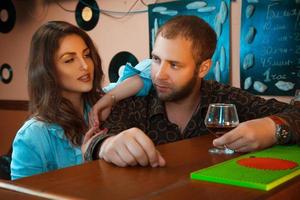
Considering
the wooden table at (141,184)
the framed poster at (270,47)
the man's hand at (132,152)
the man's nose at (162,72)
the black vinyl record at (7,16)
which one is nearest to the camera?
the wooden table at (141,184)

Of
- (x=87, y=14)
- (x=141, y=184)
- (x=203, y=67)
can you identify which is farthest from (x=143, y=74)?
(x=87, y=14)

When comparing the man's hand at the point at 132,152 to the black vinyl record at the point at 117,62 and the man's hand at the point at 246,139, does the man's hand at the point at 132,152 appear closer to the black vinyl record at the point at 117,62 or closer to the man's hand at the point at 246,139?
the man's hand at the point at 246,139

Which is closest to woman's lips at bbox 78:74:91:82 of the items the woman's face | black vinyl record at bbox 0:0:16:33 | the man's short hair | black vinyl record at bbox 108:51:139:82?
the woman's face

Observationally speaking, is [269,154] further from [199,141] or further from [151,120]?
[151,120]

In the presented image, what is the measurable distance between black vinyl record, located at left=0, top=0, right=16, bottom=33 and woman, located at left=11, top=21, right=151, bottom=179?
235 centimetres

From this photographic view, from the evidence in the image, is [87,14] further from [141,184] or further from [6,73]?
[141,184]

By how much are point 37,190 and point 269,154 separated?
0.55 m

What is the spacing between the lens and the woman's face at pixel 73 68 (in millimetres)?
1784

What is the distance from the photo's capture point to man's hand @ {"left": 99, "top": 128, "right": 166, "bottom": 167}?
0.86 m

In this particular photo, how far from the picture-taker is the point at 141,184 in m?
0.72

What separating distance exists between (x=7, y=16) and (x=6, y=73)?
0.57m

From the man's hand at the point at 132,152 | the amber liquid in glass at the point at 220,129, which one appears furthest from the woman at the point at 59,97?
the man's hand at the point at 132,152

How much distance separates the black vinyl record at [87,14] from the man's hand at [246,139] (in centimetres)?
258

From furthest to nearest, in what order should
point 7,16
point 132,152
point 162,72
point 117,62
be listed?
point 7,16 < point 117,62 < point 162,72 < point 132,152
